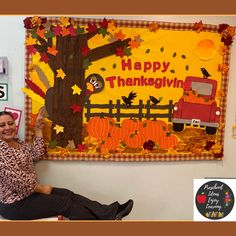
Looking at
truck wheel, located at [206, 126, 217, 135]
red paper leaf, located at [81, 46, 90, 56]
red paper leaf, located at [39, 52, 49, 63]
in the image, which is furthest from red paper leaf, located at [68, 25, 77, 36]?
truck wheel, located at [206, 126, 217, 135]

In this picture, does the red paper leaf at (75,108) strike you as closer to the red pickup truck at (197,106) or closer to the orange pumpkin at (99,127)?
the orange pumpkin at (99,127)

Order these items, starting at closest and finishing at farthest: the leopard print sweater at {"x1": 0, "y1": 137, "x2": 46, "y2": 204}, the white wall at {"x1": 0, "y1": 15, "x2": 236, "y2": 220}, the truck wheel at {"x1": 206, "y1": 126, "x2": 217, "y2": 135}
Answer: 1. the leopard print sweater at {"x1": 0, "y1": 137, "x2": 46, "y2": 204}
2. the white wall at {"x1": 0, "y1": 15, "x2": 236, "y2": 220}
3. the truck wheel at {"x1": 206, "y1": 126, "x2": 217, "y2": 135}

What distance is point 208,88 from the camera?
2.57 meters

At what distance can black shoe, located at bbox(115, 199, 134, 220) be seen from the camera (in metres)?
2.40

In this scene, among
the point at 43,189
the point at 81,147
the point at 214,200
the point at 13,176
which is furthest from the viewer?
the point at 214,200

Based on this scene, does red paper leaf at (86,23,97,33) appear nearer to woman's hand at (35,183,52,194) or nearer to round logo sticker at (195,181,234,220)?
woman's hand at (35,183,52,194)

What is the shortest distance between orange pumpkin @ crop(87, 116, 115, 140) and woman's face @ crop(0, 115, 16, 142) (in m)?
0.57

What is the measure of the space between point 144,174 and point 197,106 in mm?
691

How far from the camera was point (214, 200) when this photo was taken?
2.68m

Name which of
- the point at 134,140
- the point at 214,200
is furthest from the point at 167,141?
the point at 214,200

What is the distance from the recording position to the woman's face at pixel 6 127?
89.7 inches

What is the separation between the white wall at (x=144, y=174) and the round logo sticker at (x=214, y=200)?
0.25 feet

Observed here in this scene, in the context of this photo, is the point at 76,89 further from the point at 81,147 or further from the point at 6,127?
the point at 6,127

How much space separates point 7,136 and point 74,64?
2.37 feet
